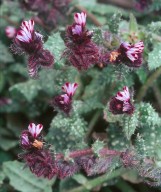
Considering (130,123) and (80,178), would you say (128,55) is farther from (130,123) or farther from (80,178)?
(80,178)

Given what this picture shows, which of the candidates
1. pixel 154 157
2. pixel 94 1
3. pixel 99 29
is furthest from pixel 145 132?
pixel 94 1

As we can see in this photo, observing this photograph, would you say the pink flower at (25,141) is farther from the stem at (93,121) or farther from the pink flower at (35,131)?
the stem at (93,121)

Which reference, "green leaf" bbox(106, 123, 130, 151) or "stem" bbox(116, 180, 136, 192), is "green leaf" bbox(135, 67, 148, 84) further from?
"stem" bbox(116, 180, 136, 192)

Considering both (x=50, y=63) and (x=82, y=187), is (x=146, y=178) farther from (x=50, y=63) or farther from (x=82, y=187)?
(x=50, y=63)

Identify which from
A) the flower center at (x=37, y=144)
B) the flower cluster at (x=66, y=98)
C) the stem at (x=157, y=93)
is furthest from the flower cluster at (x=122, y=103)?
the stem at (x=157, y=93)

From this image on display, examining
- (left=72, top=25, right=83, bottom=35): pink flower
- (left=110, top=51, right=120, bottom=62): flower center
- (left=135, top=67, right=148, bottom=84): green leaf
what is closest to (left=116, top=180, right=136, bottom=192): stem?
(left=135, top=67, right=148, bottom=84): green leaf

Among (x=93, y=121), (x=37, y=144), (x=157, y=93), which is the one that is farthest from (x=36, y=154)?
(x=157, y=93)
